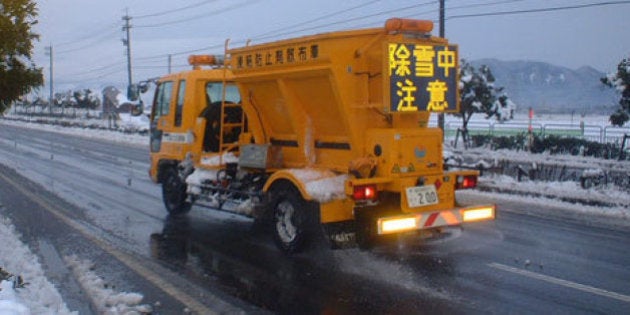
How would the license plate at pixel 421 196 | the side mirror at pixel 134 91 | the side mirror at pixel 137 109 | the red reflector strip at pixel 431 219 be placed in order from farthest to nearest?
the side mirror at pixel 137 109 → the side mirror at pixel 134 91 → the license plate at pixel 421 196 → the red reflector strip at pixel 431 219

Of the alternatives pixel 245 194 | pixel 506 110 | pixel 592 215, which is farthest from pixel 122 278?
pixel 506 110

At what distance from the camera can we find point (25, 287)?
6195 mm

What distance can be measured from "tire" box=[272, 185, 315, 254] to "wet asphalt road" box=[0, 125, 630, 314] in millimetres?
219

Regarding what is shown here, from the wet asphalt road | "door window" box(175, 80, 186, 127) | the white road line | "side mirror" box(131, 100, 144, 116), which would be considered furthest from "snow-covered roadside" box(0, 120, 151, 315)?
the white road line

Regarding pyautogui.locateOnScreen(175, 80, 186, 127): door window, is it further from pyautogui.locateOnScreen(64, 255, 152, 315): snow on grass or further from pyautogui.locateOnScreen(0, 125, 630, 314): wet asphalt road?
pyautogui.locateOnScreen(64, 255, 152, 315): snow on grass

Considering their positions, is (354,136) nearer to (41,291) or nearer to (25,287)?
(41,291)

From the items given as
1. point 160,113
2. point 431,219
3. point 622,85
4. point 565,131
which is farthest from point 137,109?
point 565,131

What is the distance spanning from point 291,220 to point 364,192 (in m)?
1.30

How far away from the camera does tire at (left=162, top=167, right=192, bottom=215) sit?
10969 millimetres

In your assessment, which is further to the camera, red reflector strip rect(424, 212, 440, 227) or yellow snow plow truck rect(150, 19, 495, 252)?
yellow snow plow truck rect(150, 19, 495, 252)

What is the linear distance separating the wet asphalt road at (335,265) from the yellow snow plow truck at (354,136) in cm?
54

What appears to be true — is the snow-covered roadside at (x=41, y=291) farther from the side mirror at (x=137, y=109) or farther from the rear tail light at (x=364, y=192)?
the side mirror at (x=137, y=109)

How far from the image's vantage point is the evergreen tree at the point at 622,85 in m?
18.6

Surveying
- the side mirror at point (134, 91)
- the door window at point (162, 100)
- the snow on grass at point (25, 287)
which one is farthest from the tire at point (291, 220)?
the side mirror at point (134, 91)
